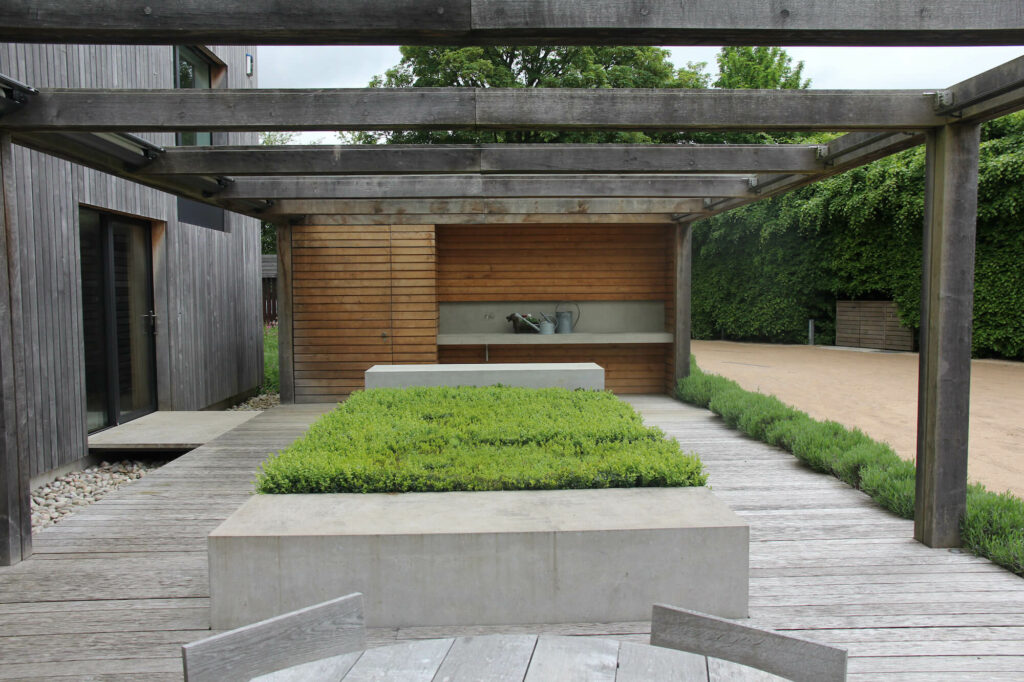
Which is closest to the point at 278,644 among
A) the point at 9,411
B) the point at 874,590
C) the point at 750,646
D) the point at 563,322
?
the point at 750,646

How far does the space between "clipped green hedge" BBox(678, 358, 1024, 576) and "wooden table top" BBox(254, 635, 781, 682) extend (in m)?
2.87

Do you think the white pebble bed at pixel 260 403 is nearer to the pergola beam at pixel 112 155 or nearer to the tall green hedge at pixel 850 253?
the pergola beam at pixel 112 155

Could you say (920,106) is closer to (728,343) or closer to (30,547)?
(30,547)

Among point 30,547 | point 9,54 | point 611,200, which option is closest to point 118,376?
point 9,54

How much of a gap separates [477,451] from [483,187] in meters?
3.52

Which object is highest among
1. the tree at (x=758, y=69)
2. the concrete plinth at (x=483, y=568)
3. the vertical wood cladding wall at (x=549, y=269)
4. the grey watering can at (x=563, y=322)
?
the tree at (x=758, y=69)

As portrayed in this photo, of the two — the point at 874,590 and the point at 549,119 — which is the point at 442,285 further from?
the point at 874,590

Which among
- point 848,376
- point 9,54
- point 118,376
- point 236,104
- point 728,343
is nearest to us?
point 236,104

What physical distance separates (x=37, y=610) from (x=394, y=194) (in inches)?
178

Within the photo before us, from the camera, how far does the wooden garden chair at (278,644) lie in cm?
152

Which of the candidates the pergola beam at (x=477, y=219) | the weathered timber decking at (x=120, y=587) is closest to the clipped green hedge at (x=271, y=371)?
the pergola beam at (x=477, y=219)

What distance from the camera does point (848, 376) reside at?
11914 millimetres

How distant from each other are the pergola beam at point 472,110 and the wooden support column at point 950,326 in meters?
0.27

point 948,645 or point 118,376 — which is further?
point 118,376
